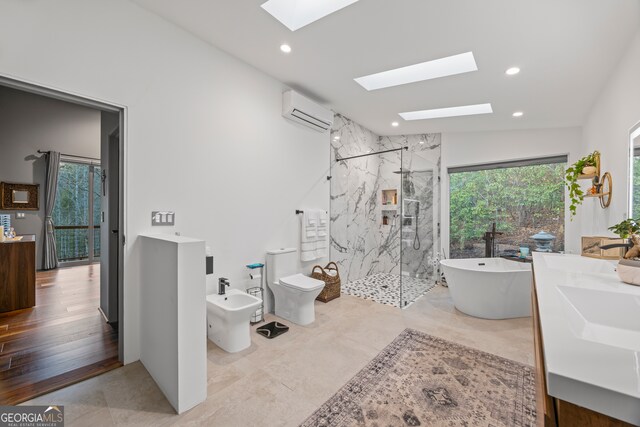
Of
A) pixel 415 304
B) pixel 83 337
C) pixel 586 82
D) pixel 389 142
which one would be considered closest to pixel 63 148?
pixel 83 337

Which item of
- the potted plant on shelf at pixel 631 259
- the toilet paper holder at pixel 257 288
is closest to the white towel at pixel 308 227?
the toilet paper holder at pixel 257 288

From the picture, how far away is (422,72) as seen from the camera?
9.39ft

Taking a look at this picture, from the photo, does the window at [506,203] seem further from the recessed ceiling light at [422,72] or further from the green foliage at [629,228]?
the green foliage at [629,228]

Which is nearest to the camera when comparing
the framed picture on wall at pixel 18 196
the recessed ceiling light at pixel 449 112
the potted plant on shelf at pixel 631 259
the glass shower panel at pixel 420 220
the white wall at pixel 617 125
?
the potted plant on shelf at pixel 631 259

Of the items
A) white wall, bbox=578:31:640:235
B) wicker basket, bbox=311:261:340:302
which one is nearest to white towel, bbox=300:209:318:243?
wicker basket, bbox=311:261:340:302

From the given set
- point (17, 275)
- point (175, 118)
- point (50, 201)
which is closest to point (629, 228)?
point (175, 118)

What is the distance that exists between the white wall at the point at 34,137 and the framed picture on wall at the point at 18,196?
0.24ft

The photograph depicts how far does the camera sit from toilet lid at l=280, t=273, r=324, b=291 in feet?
9.43

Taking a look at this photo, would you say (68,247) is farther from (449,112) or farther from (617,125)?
(617,125)

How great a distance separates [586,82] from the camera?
256 cm

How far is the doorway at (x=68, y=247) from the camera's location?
2.06 m

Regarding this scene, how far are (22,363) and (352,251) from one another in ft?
12.7

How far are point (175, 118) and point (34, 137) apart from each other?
4690 mm

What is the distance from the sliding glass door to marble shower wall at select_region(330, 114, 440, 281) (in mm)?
5235
